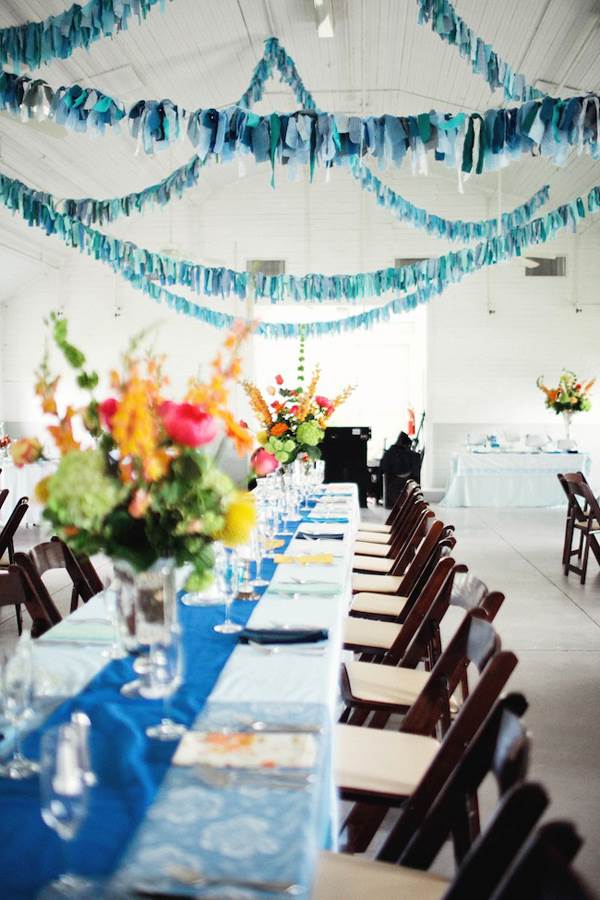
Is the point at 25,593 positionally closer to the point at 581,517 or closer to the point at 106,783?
the point at 106,783

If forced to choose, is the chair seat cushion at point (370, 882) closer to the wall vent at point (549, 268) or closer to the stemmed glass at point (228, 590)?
the stemmed glass at point (228, 590)

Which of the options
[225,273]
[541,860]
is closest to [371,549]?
[225,273]

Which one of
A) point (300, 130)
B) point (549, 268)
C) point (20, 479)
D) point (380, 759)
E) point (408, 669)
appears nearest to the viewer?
point (380, 759)

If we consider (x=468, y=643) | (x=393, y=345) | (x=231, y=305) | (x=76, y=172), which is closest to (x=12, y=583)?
(x=468, y=643)

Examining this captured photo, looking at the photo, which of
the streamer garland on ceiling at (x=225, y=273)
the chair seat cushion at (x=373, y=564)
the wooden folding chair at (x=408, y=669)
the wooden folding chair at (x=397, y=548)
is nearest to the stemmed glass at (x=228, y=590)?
the wooden folding chair at (x=408, y=669)

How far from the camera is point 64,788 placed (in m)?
1.18

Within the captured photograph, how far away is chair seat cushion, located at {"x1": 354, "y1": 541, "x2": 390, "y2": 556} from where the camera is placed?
19.2 feet

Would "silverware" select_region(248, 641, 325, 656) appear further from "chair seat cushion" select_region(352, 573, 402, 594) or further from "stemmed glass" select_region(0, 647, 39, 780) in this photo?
"chair seat cushion" select_region(352, 573, 402, 594)

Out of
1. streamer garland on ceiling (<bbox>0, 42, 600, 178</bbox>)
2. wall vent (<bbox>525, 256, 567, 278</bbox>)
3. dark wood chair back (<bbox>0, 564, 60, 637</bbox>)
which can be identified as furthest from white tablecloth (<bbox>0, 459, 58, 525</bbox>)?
wall vent (<bbox>525, 256, 567, 278</bbox>)

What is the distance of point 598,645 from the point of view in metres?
4.95

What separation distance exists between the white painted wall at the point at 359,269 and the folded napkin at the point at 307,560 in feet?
33.8

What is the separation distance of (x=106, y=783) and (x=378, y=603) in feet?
9.58

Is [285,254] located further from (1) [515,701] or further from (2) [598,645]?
(1) [515,701]

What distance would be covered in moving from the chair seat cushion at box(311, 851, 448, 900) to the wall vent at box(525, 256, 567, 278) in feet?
42.7
